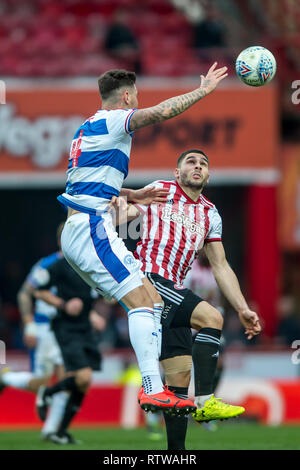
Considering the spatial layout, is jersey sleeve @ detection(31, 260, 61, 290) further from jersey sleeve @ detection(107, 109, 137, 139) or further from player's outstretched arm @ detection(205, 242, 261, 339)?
jersey sleeve @ detection(107, 109, 137, 139)

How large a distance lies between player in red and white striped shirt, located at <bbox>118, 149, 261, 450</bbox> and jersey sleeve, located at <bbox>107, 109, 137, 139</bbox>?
71cm

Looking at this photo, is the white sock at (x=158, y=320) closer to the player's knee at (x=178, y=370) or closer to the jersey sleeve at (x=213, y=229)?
the player's knee at (x=178, y=370)

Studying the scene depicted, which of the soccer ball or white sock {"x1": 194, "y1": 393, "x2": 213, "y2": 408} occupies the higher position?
the soccer ball

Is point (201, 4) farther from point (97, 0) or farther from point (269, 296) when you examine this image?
point (269, 296)

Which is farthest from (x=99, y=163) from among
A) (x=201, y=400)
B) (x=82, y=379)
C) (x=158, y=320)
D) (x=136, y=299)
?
(x=82, y=379)

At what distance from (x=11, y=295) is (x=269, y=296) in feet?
17.0

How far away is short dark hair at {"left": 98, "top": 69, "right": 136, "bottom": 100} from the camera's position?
6609 mm

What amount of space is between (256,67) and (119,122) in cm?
130

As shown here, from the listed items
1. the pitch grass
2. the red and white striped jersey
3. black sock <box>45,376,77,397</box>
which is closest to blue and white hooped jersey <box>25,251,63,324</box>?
black sock <box>45,376,77,397</box>

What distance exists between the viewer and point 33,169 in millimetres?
16766

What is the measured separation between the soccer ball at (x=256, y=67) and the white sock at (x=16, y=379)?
5349 mm

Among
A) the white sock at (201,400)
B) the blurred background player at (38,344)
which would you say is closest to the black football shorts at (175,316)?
the white sock at (201,400)

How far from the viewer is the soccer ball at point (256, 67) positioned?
704cm

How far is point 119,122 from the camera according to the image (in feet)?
21.1
